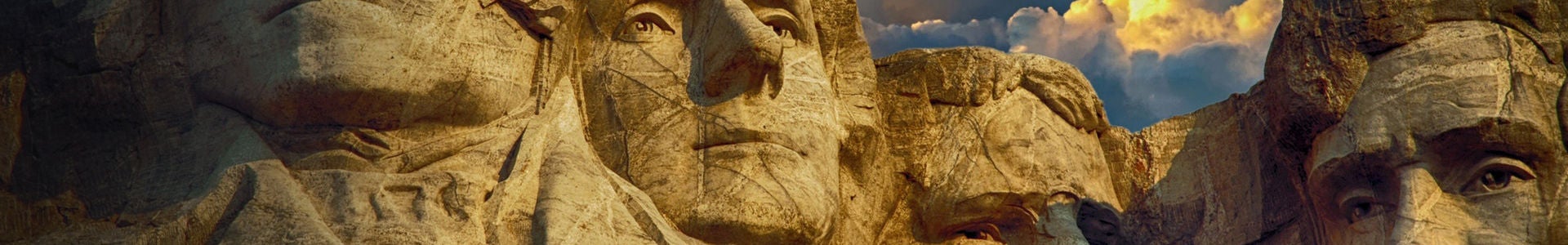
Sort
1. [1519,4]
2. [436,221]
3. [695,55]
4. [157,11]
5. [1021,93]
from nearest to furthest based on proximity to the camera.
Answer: [436,221], [157,11], [695,55], [1519,4], [1021,93]

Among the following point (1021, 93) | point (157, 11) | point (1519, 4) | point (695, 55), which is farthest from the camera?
point (1021, 93)

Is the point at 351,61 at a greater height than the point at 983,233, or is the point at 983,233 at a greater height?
the point at 983,233

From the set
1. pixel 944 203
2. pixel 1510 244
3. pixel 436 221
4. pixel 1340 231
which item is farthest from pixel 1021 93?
pixel 436 221

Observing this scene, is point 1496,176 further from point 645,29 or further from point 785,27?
point 645,29

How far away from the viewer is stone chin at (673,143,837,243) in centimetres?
848

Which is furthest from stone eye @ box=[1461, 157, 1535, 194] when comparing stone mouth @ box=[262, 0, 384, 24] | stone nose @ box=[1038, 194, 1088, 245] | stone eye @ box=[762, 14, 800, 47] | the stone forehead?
stone mouth @ box=[262, 0, 384, 24]

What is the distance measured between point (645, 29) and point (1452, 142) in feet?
9.63

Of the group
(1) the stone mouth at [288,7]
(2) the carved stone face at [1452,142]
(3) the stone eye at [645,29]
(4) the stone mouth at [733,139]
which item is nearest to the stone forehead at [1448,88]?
(2) the carved stone face at [1452,142]

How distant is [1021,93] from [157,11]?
12.5 feet

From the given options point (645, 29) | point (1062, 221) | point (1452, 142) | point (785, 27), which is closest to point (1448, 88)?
Answer: point (1452, 142)

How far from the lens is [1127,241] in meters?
10.7

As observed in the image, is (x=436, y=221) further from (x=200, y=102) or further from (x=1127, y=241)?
(x=1127, y=241)

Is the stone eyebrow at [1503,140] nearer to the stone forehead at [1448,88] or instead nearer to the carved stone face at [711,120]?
the stone forehead at [1448,88]

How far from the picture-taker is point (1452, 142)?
934cm
